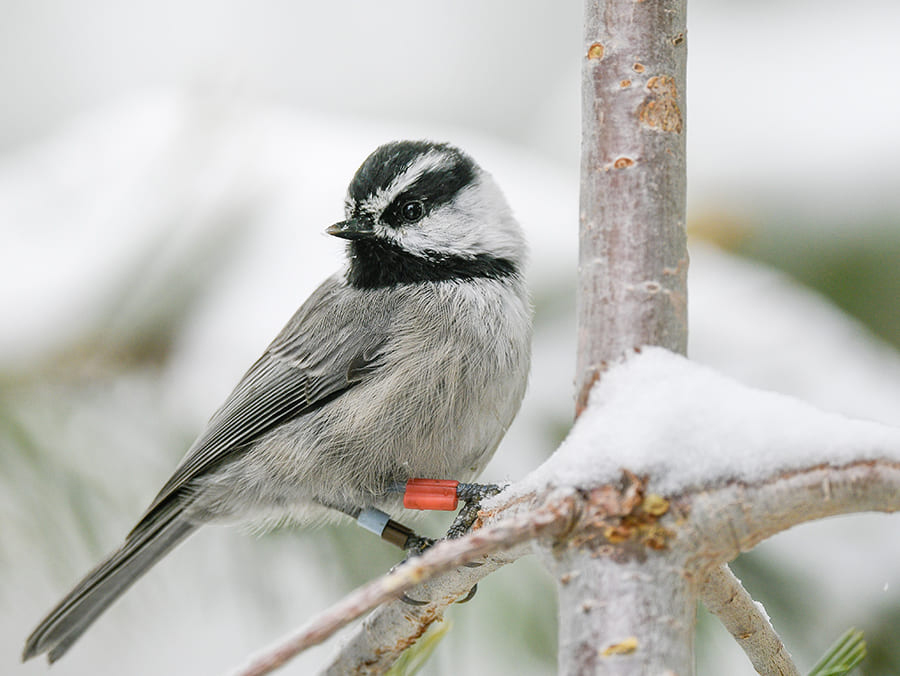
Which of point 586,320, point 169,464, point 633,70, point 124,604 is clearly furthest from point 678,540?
point 124,604

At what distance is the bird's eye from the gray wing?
17cm

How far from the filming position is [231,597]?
1.53m

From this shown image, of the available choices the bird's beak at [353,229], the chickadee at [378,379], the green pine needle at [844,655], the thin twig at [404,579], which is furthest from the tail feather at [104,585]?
the green pine needle at [844,655]

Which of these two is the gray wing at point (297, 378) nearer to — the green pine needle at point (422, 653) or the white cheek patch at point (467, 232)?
the white cheek patch at point (467, 232)

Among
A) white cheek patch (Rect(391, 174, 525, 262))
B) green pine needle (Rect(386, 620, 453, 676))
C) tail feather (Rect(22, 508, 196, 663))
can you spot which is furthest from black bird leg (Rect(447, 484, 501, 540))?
tail feather (Rect(22, 508, 196, 663))

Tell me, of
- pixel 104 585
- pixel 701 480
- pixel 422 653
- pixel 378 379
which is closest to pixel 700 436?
pixel 701 480

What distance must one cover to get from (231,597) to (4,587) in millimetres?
364

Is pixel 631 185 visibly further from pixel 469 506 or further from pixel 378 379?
pixel 378 379

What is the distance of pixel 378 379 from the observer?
1.38 m

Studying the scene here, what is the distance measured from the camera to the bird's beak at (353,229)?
1349 mm

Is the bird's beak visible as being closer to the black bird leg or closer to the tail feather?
the black bird leg

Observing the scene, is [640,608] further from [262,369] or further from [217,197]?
[217,197]

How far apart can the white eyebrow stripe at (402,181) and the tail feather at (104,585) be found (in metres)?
0.66

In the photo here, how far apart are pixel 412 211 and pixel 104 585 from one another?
848mm
